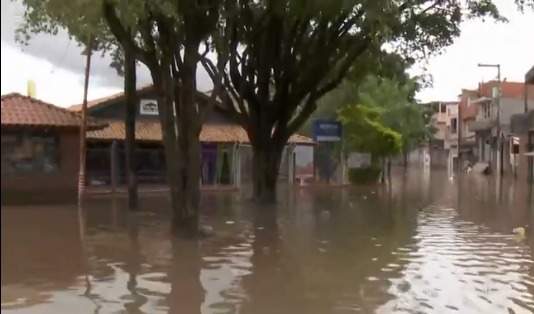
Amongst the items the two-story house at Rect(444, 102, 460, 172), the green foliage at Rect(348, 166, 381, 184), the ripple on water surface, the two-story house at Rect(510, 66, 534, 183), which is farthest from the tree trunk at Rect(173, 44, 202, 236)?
the two-story house at Rect(444, 102, 460, 172)

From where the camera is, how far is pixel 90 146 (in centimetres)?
3266

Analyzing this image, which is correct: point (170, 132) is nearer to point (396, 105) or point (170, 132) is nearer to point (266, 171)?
point (266, 171)

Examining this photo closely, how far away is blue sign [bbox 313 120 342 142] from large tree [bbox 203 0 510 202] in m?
12.5

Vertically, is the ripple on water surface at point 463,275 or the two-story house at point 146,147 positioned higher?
the two-story house at point 146,147

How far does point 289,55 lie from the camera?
77.1 ft

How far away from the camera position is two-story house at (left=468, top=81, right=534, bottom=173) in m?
58.4

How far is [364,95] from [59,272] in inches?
1562

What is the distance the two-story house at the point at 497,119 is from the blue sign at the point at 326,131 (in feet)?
66.7

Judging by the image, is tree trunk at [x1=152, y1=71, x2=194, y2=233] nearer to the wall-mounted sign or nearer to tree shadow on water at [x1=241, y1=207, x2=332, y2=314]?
tree shadow on water at [x1=241, y1=207, x2=332, y2=314]

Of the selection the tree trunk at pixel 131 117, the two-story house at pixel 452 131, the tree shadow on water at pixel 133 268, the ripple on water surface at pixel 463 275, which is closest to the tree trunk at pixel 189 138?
the tree shadow on water at pixel 133 268

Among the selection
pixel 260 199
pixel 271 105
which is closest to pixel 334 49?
pixel 271 105

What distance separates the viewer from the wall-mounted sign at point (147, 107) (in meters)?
33.8

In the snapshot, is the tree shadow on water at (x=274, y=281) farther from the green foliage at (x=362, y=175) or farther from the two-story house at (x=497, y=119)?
the two-story house at (x=497, y=119)

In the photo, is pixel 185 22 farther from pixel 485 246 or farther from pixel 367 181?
pixel 367 181
